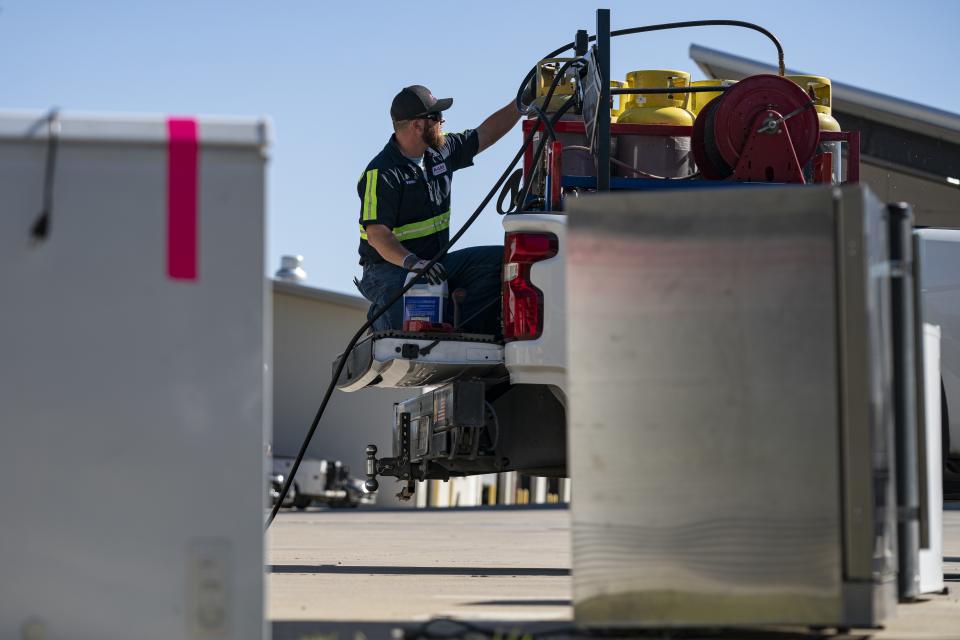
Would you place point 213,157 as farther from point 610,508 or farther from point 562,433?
point 562,433

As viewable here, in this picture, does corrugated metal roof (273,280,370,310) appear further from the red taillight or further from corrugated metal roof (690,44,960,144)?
the red taillight

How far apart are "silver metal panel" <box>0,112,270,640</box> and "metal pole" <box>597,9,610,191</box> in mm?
3224

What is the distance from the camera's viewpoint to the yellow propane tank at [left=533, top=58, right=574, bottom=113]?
8031 millimetres

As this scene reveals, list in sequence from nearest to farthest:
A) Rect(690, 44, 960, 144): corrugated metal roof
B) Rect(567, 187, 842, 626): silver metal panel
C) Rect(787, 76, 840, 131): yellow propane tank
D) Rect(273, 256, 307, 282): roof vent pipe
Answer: Rect(567, 187, 842, 626): silver metal panel, Rect(787, 76, 840, 131): yellow propane tank, Rect(690, 44, 960, 144): corrugated metal roof, Rect(273, 256, 307, 282): roof vent pipe

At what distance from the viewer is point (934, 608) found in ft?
19.0

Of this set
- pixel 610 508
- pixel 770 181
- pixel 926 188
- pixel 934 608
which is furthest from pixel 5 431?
pixel 926 188

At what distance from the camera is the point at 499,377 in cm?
743

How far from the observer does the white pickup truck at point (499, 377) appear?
6688 millimetres

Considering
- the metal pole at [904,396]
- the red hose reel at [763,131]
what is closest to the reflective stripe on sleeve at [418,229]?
the red hose reel at [763,131]

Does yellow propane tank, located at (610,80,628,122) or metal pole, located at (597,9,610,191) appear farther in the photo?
yellow propane tank, located at (610,80,628,122)

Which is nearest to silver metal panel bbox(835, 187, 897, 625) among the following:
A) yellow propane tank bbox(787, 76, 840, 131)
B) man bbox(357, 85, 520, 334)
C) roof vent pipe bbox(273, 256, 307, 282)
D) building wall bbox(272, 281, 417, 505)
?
man bbox(357, 85, 520, 334)

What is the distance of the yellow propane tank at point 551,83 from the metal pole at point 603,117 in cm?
99

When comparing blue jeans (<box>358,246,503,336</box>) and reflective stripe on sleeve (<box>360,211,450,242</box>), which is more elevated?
reflective stripe on sleeve (<box>360,211,450,242</box>)

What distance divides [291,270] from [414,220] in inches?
1042
